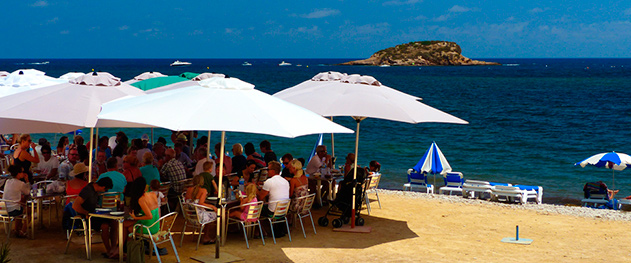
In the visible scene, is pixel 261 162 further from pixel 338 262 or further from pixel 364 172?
pixel 338 262

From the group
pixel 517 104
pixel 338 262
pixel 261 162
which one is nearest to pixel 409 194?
pixel 261 162

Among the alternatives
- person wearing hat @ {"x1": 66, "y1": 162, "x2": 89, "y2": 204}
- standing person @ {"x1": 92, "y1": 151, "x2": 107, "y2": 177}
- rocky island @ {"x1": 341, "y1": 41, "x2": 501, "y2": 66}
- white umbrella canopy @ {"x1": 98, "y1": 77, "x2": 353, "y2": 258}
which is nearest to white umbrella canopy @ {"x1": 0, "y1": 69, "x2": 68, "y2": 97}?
standing person @ {"x1": 92, "y1": 151, "x2": 107, "y2": 177}

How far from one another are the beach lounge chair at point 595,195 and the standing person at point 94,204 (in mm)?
11828

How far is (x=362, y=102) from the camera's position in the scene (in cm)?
931

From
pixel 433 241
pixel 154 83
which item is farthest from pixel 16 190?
pixel 433 241

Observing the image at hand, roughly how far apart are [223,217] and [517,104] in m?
51.0

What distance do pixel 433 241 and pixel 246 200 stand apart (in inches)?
114

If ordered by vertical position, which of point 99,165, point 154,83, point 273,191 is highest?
point 154,83

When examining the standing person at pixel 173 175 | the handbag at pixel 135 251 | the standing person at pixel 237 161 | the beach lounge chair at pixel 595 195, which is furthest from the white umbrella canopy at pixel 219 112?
the beach lounge chair at pixel 595 195

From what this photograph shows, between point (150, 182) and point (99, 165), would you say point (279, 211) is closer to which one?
point (150, 182)

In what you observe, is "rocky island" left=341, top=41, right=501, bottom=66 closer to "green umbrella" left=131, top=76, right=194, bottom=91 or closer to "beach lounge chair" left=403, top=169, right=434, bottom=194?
"beach lounge chair" left=403, top=169, right=434, bottom=194

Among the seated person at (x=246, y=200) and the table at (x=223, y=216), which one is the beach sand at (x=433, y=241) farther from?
the seated person at (x=246, y=200)

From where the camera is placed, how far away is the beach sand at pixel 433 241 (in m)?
8.29

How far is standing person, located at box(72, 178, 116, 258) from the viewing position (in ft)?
25.5
